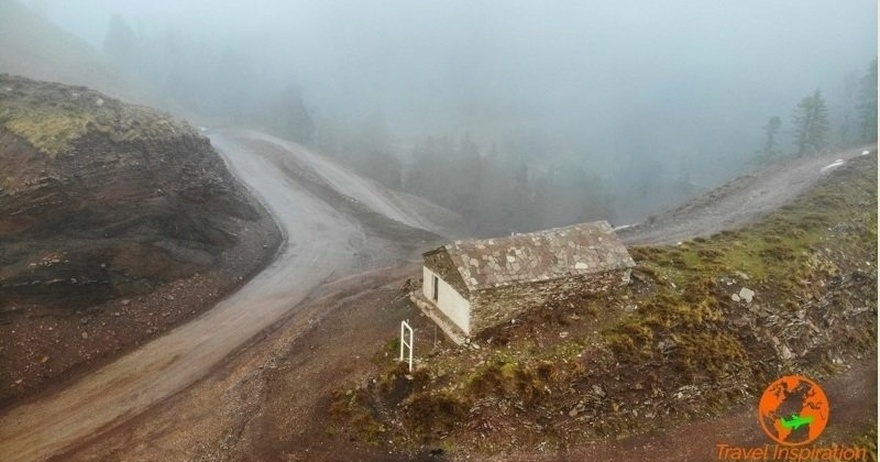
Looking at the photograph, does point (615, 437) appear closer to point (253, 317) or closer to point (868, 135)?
point (253, 317)

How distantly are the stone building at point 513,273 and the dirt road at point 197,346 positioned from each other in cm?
867

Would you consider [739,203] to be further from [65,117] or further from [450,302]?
[65,117]

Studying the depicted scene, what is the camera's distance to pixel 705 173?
327 feet

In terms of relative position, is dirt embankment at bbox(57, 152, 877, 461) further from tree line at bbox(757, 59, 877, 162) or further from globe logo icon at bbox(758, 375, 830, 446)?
tree line at bbox(757, 59, 877, 162)

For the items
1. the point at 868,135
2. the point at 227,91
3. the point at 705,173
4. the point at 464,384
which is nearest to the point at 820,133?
the point at 868,135

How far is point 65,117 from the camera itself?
26.1 metres

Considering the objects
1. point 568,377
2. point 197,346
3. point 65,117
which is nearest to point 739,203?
point 568,377

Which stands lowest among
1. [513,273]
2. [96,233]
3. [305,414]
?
[305,414]

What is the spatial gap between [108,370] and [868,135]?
5916cm

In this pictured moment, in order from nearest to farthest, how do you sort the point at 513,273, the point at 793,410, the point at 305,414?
the point at 305,414
the point at 793,410
the point at 513,273

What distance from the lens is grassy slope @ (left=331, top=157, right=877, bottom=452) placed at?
15125 mm

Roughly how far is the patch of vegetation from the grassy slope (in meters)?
18.6

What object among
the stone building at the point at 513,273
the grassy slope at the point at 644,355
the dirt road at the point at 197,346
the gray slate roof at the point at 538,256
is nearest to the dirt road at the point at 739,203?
the grassy slope at the point at 644,355

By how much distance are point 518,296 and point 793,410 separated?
8.97m
